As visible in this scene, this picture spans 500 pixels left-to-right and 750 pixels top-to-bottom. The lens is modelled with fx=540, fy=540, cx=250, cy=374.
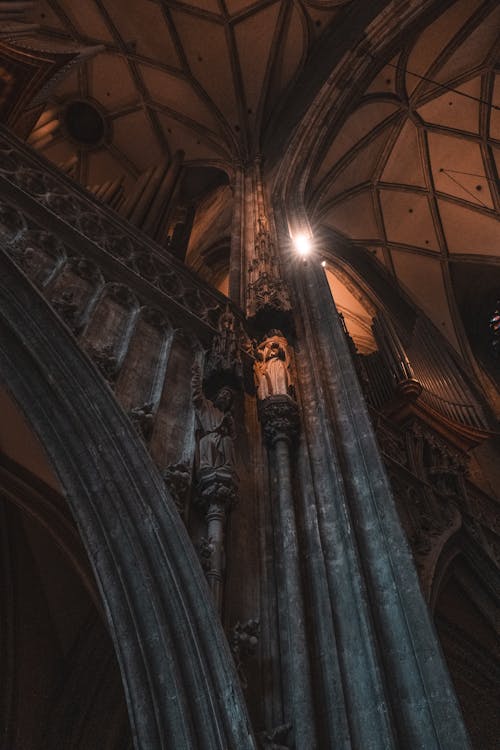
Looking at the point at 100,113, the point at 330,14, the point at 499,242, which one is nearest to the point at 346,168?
the point at 330,14

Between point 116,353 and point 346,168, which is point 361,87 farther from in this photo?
point 116,353

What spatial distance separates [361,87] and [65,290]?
8386mm

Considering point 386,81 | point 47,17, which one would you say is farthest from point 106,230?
point 386,81

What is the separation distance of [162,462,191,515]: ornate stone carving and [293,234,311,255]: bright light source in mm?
4039

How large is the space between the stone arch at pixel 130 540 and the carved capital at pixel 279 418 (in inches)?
42.6

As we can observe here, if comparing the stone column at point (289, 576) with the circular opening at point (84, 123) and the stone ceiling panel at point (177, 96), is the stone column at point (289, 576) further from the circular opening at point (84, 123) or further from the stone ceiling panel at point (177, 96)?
the circular opening at point (84, 123)

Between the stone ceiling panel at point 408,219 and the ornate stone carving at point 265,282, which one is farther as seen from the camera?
the stone ceiling panel at point 408,219

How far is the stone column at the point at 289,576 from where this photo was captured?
2166 millimetres

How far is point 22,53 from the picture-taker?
630 centimetres

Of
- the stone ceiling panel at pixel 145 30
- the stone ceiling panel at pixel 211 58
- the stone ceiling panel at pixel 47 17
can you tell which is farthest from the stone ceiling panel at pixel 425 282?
the stone ceiling panel at pixel 47 17

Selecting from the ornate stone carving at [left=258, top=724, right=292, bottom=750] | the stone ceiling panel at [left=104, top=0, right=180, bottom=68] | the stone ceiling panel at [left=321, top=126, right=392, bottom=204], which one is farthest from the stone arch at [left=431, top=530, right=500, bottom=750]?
the stone ceiling panel at [left=104, top=0, right=180, bottom=68]

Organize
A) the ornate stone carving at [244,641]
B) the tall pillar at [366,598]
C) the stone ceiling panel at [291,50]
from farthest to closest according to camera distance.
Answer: the stone ceiling panel at [291,50]
the ornate stone carving at [244,641]
the tall pillar at [366,598]

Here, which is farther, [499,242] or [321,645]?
[499,242]

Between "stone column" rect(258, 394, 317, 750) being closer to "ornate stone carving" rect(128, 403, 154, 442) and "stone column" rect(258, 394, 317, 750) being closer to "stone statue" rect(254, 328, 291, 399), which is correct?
"stone statue" rect(254, 328, 291, 399)
